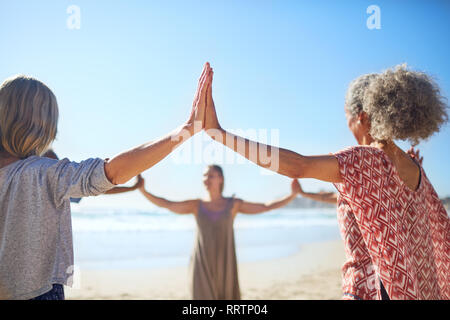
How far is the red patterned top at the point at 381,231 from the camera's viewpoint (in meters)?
1.96

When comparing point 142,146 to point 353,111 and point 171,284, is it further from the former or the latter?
point 171,284

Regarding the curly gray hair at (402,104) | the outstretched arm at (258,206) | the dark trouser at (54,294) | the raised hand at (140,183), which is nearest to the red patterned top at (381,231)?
the curly gray hair at (402,104)

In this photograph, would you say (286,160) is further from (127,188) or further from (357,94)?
(127,188)

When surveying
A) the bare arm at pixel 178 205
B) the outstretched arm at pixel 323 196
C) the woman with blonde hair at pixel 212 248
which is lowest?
the woman with blonde hair at pixel 212 248

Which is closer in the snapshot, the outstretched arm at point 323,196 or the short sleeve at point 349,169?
the short sleeve at point 349,169

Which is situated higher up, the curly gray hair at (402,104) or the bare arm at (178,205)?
the curly gray hair at (402,104)

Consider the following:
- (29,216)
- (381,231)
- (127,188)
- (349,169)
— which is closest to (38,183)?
(29,216)

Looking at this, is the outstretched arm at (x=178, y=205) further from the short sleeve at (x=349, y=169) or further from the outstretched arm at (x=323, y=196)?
the short sleeve at (x=349, y=169)

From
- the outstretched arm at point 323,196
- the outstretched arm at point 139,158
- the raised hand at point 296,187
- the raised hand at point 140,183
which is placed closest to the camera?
the outstretched arm at point 139,158

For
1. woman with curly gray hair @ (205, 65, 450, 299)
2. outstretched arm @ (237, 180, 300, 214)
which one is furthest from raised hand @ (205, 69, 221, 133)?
outstretched arm @ (237, 180, 300, 214)

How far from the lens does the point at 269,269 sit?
1089 centimetres

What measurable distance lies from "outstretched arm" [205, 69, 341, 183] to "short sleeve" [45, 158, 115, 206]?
69 cm

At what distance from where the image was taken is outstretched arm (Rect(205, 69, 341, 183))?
1.89 meters

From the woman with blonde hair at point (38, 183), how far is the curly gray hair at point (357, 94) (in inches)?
45.3
